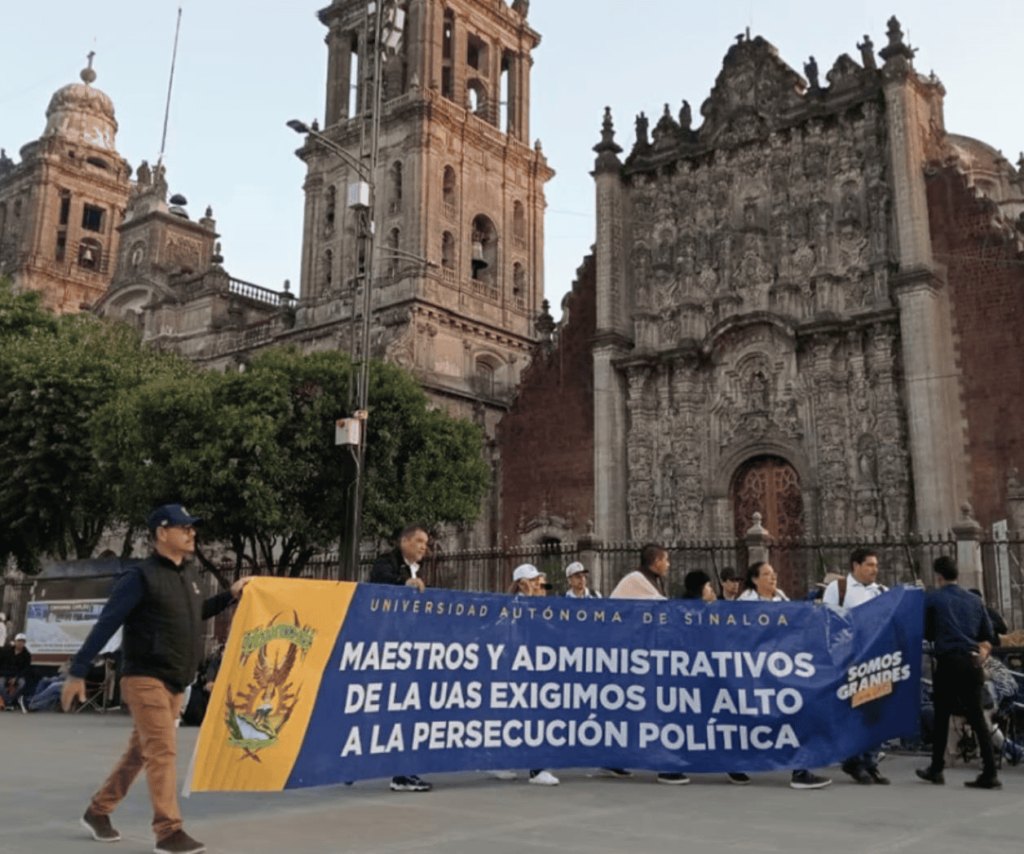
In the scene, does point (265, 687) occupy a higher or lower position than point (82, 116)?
lower

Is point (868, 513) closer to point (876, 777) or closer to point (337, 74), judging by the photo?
point (876, 777)

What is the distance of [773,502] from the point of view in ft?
79.3

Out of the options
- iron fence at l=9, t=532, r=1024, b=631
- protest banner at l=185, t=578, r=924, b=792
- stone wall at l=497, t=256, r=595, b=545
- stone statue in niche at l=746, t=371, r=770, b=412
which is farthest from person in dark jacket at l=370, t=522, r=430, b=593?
stone wall at l=497, t=256, r=595, b=545

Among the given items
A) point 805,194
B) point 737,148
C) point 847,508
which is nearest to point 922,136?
point 805,194

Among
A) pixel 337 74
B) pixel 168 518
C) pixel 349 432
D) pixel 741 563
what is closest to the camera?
pixel 168 518

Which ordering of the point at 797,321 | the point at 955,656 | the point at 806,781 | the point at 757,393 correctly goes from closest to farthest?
the point at 806,781, the point at 955,656, the point at 797,321, the point at 757,393

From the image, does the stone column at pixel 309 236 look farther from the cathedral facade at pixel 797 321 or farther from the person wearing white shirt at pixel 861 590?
the person wearing white shirt at pixel 861 590

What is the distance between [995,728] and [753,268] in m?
17.4

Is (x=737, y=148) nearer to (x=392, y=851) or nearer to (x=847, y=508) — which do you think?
(x=847, y=508)

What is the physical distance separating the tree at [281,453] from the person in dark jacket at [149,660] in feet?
46.0

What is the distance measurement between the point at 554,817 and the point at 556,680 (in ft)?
5.62

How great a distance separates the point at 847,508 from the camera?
74.0ft

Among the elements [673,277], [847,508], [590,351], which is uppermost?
[673,277]

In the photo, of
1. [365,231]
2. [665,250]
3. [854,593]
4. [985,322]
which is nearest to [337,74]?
[665,250]
